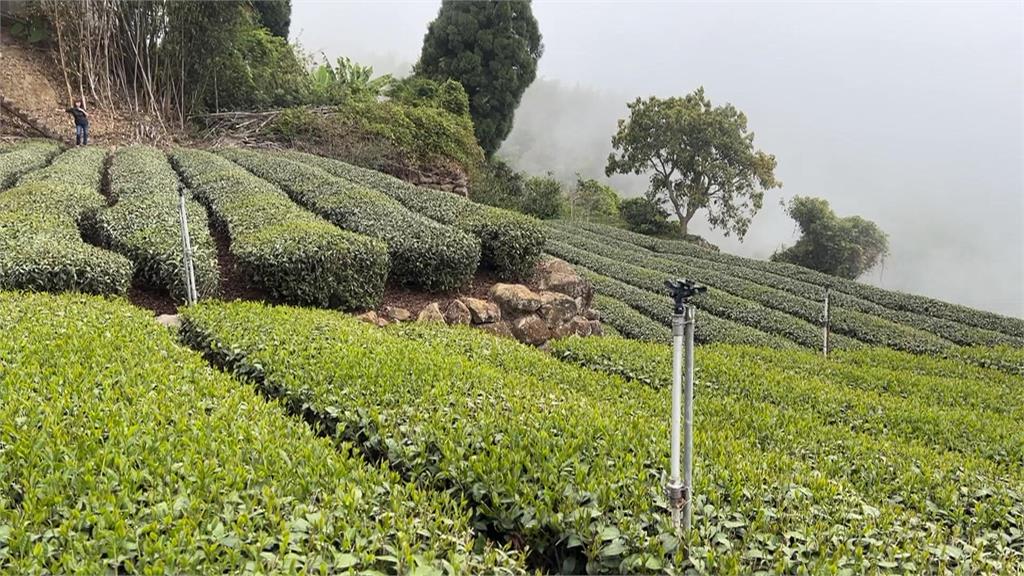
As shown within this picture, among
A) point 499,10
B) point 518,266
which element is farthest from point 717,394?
point 499,10

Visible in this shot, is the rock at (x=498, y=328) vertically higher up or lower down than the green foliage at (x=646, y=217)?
lower down

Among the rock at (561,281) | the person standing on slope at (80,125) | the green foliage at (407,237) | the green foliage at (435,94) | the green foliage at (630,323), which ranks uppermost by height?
the green foliage at (435,94)

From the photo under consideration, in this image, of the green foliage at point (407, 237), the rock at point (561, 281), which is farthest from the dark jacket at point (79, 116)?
the rock at point (561, 281)

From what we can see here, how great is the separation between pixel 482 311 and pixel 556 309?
1244mm

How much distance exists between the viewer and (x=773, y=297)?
19.9m

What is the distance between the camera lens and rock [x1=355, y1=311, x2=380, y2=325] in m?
7.95

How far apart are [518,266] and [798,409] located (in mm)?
5150

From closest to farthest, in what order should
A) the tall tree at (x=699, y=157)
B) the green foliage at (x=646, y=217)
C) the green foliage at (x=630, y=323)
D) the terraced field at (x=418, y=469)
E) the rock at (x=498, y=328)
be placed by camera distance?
the terraced field at (x=418, y=469), the rock at (x=498, y=328), the green foliage at (x=630, y=323), the tall tree at (x=699, y=157), the green foliage at (x=646, y=217)

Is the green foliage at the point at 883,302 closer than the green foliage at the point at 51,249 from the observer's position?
No

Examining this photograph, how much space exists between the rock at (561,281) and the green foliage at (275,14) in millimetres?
26687

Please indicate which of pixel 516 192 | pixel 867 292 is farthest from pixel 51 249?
pixel 516 192

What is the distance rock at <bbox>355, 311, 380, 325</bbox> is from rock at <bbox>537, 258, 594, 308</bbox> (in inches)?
118

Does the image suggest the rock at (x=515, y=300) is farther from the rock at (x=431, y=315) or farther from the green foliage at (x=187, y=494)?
the green foliage at (x=187, y=494)

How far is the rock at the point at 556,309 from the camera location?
9352 mm
